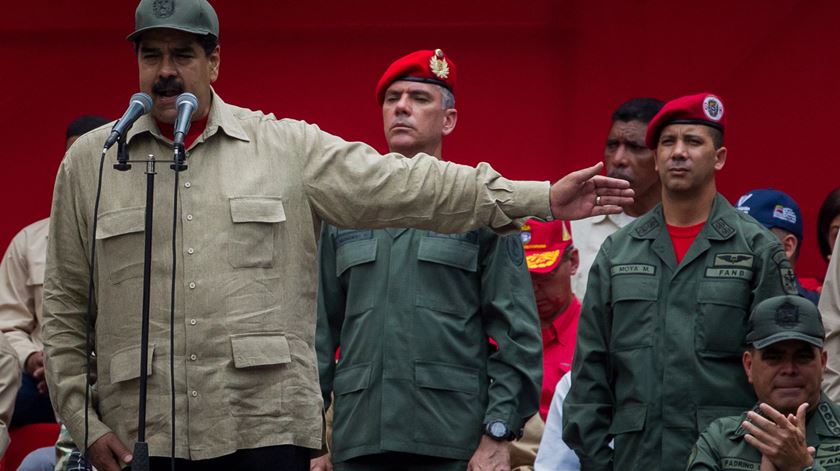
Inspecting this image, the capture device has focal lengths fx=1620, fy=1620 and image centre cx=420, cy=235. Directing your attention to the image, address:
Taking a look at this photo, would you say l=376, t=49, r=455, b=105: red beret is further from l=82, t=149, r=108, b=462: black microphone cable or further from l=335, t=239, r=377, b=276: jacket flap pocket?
l=82, t=149, r=108, b=462: black microphone cable

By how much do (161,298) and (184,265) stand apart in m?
0.10

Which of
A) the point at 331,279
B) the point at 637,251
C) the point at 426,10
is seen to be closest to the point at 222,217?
the point at 331,279

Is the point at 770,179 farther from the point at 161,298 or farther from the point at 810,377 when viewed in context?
the point at 161,298

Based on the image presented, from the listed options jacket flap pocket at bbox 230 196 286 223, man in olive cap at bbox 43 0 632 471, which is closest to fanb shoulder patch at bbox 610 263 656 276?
man in olive cap at bbox 43 0 632 471

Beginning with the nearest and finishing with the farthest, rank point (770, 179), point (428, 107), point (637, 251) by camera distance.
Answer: point (637, 251) < point (428, 107) < point (770, 179)

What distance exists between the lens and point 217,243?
4230 millimetres

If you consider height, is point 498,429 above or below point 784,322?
below

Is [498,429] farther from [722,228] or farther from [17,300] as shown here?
[17,300]

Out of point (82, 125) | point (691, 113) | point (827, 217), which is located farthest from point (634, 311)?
point (82, 125)

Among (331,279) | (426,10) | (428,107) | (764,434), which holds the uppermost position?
(426,10)

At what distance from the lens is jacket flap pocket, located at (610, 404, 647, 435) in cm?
512

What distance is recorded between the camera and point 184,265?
13.8ft

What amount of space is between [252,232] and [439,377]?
1.19m

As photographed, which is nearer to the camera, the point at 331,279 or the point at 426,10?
the point at 331,279
